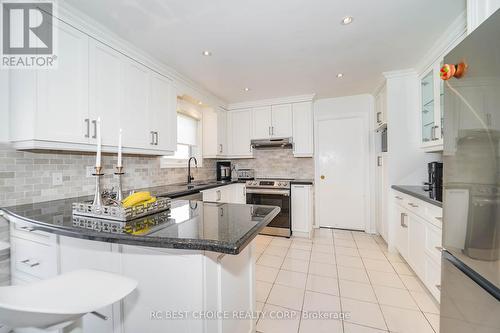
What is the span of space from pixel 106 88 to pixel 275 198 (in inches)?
104

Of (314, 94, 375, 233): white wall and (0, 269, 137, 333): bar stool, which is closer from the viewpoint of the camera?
(0, 269, 137, 333): bar stool

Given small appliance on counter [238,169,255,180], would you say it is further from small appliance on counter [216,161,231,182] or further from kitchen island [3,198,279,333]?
kitchen island [3,198,279,333]

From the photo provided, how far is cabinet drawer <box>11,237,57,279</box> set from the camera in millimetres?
1151

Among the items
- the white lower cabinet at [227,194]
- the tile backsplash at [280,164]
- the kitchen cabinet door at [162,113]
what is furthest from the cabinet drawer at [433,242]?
the kitchen cabinet door at [162,113]

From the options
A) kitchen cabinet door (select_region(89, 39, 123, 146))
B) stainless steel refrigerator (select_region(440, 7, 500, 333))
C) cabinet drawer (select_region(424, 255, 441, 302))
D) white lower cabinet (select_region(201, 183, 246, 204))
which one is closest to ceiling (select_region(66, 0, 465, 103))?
kitchen cabinet door (select_region(89, 39, 123, 146))

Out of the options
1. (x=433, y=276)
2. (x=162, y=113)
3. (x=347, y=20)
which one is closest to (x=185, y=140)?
(x=162, y=113)

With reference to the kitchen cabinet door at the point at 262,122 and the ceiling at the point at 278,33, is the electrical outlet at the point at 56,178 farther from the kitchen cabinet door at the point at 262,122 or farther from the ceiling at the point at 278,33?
the kitchen cabinet door at the point at 262,122

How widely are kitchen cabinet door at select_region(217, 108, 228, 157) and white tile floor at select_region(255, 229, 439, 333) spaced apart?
1.78 m

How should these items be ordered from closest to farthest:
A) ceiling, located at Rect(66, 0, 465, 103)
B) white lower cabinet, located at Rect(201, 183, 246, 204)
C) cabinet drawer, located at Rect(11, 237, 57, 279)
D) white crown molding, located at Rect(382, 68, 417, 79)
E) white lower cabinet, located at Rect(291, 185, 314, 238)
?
cabinet drawer, located at Rect(11, 237, 57, 279) → ceiling, located at Rect(66, 0, 465, 103) → white crown molding, located at Rect(382, 68, 417, 79) → white lower cabinet, located at Rect(201, 183, 246, 204) → white lower cabinet, located at Rect(291, 185, 314, 238)

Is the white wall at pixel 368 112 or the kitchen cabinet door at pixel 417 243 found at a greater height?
the white wall at pixel 368 112

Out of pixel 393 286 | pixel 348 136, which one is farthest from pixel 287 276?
pixel 348 136

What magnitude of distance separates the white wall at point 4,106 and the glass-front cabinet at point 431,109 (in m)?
3.70

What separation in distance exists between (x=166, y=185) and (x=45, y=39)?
1.89 meters

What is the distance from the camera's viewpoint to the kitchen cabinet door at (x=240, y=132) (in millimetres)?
4023
